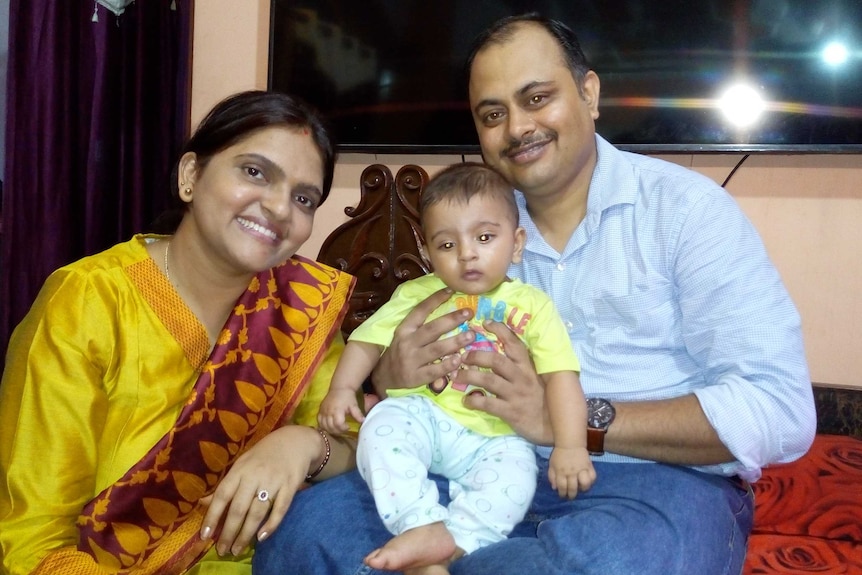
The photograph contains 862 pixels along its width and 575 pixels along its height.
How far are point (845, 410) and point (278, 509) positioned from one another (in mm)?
1719

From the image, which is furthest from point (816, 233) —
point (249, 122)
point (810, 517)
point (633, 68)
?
point (249, 122)

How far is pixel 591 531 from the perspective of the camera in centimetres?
97

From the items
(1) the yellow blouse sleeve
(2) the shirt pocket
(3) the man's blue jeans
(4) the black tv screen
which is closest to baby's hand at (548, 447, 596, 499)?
(3) the man's blue jeans

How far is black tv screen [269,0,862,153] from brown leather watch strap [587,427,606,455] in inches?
52.1

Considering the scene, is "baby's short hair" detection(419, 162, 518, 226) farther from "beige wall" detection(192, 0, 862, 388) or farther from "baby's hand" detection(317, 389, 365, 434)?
"beige wall" detection(192, 0, 862, 388)

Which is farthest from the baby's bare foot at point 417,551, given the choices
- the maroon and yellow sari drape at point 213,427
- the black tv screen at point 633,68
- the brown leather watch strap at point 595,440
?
the black tv screen at point 633,68

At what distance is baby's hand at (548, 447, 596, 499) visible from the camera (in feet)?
3.45

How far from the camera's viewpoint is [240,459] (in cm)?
112

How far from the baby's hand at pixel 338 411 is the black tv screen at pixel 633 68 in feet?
Result: 4.44

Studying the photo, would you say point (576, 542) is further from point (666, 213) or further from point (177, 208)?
point (177, 208)

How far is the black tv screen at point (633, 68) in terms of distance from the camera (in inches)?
78.7

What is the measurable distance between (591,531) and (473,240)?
1.76 ft

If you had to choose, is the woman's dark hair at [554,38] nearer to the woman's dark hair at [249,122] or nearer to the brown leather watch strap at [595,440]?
the woman's dark hair at [249,122]

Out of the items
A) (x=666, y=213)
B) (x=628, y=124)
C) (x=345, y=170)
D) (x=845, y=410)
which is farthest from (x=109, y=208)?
(x=845, y=410)
